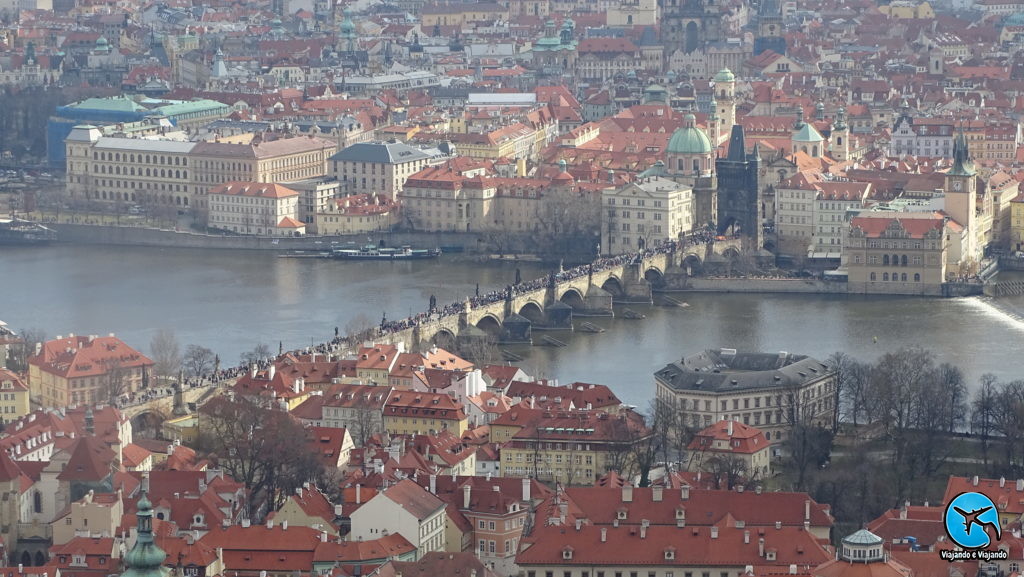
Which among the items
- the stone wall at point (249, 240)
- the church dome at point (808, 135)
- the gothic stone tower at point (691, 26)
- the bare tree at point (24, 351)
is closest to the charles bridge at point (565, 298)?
the stone wall at point (249, 240)

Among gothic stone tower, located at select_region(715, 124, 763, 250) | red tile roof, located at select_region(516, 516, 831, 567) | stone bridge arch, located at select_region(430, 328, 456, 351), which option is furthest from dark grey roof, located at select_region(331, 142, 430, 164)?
red tile roof, located at select_region(516, 516, 831, 567)

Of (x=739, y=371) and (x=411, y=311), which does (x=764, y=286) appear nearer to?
(x=411, y=311)

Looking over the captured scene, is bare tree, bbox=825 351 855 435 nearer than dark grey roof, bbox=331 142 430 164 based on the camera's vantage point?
Yes

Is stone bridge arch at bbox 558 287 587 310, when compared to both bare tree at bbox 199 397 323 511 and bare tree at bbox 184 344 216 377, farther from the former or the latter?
bare tree at bbox 199 397 323 511

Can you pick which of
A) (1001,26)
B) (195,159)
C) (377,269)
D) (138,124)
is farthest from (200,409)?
(1001,26)

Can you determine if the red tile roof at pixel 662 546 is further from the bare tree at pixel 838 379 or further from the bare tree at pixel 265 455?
the bare tree at pixel 838 379

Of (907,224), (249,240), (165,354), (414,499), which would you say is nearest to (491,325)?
(165,354)
